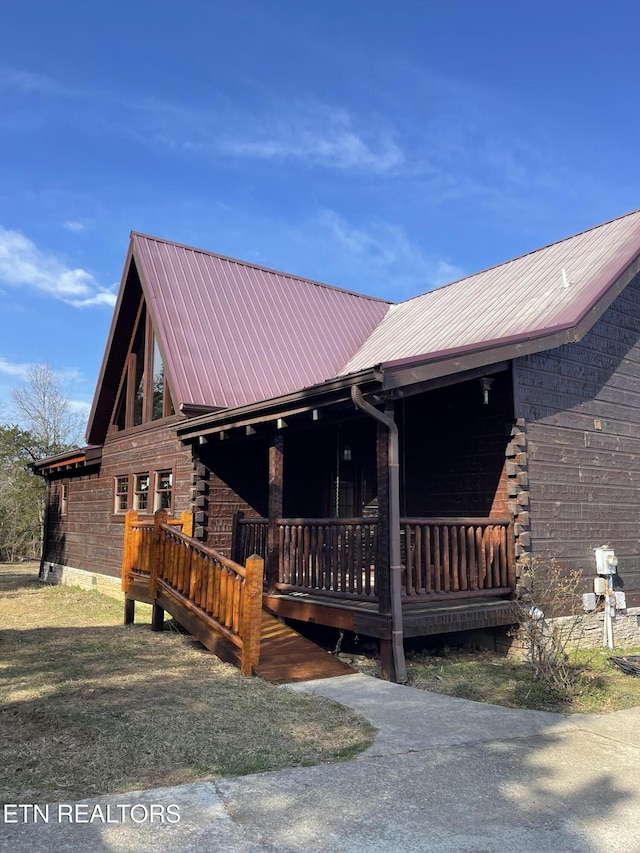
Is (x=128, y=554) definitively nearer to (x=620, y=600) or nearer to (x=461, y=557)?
(x=461, y=557)

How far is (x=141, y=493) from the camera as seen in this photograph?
14.8 metres

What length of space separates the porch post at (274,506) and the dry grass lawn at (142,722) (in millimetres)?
1407

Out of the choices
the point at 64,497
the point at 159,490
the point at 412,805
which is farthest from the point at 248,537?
the point at 64,497

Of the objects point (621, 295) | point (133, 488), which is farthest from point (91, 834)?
point (133, 488)

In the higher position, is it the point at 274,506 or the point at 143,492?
the point at 143,492

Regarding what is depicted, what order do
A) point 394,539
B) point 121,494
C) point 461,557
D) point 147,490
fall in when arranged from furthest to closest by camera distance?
1. point 121,494
2. point 147,490
3. point 461,557
4. point 394,539

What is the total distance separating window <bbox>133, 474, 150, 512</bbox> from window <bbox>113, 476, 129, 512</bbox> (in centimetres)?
93

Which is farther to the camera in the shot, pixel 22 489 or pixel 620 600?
pixel 22 489

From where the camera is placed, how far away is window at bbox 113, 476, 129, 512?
1586cm

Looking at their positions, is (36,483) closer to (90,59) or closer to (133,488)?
(133,488)

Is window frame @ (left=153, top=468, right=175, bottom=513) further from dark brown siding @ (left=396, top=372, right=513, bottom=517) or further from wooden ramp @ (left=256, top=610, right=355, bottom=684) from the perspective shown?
wooden ramp @ (left=256, top=610, right=355, bottom=684)

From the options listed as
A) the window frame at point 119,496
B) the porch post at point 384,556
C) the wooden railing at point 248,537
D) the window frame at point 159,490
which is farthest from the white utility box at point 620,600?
the window frame at point 119,496

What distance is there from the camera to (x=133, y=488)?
1502 cm

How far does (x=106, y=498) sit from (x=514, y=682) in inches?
474
